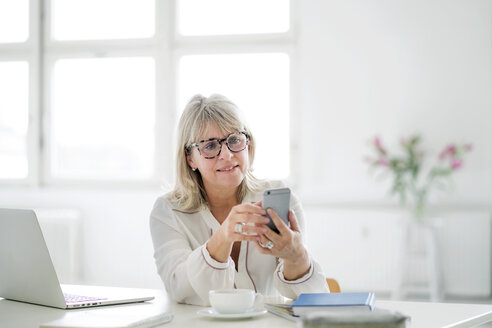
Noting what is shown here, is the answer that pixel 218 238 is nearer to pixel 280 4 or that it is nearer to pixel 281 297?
pixel 281 297

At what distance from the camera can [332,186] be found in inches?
177

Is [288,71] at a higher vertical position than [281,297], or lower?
higher

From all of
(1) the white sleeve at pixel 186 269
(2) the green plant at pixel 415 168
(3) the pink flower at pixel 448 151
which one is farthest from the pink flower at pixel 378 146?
(1) the white sleeve at pixel 186 269

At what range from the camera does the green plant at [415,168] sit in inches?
162

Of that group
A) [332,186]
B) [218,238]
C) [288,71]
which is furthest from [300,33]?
[218,238]

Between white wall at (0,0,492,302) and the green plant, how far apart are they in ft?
0.31

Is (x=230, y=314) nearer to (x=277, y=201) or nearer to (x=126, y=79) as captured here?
(x=277, y=201)

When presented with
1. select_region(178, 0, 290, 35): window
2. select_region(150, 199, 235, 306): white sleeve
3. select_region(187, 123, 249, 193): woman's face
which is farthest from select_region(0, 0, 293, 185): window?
select_region(150, 199, 235, 306): white sleeve

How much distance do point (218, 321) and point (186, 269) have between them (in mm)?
358

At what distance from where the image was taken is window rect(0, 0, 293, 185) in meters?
4.73

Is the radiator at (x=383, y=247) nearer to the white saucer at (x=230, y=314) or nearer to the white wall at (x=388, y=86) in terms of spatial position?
the white wall at (x=388, y=86)

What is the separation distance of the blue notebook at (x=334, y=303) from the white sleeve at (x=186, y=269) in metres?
0.33

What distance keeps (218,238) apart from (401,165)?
285cm

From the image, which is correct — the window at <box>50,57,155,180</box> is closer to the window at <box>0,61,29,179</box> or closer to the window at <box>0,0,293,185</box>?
the window at <box>0,0,293,185</box>
